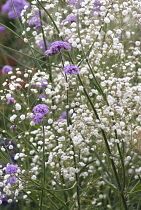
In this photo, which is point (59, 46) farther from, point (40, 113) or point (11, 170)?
point (11, 170)

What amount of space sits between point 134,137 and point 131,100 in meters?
0.13

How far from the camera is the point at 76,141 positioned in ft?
4.04

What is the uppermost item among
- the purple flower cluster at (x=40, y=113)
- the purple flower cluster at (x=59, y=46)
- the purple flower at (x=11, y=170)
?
the purple flower cluster at (x=59, y=46)

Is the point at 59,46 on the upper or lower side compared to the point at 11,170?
upper

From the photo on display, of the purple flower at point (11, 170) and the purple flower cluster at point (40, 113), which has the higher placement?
the purple flower cluster at point (40, 113)

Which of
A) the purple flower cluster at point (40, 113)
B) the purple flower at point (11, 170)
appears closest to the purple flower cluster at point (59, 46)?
the purple flower cluster at point (40, 113)

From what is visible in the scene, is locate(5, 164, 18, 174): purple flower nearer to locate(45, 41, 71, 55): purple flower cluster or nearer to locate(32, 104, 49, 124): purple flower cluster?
locate(32, 104, 49, 124): purple flower cluster

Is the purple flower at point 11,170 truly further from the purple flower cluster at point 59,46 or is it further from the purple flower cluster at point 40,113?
the purple flower cluster at point 59,46

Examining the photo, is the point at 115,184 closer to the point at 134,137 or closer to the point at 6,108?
the point at 134,137

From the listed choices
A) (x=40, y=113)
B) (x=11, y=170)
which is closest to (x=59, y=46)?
(x=40, y=113)

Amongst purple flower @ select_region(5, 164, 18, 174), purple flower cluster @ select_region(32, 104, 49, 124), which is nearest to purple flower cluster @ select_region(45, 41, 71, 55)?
purple flower cluster @ select_region(32, 104, 49, 124)

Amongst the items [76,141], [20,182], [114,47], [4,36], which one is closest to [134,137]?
[76,141]

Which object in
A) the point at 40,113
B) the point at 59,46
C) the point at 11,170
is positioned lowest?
the point at 11,170

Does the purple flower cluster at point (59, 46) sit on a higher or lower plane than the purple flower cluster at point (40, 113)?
higher
